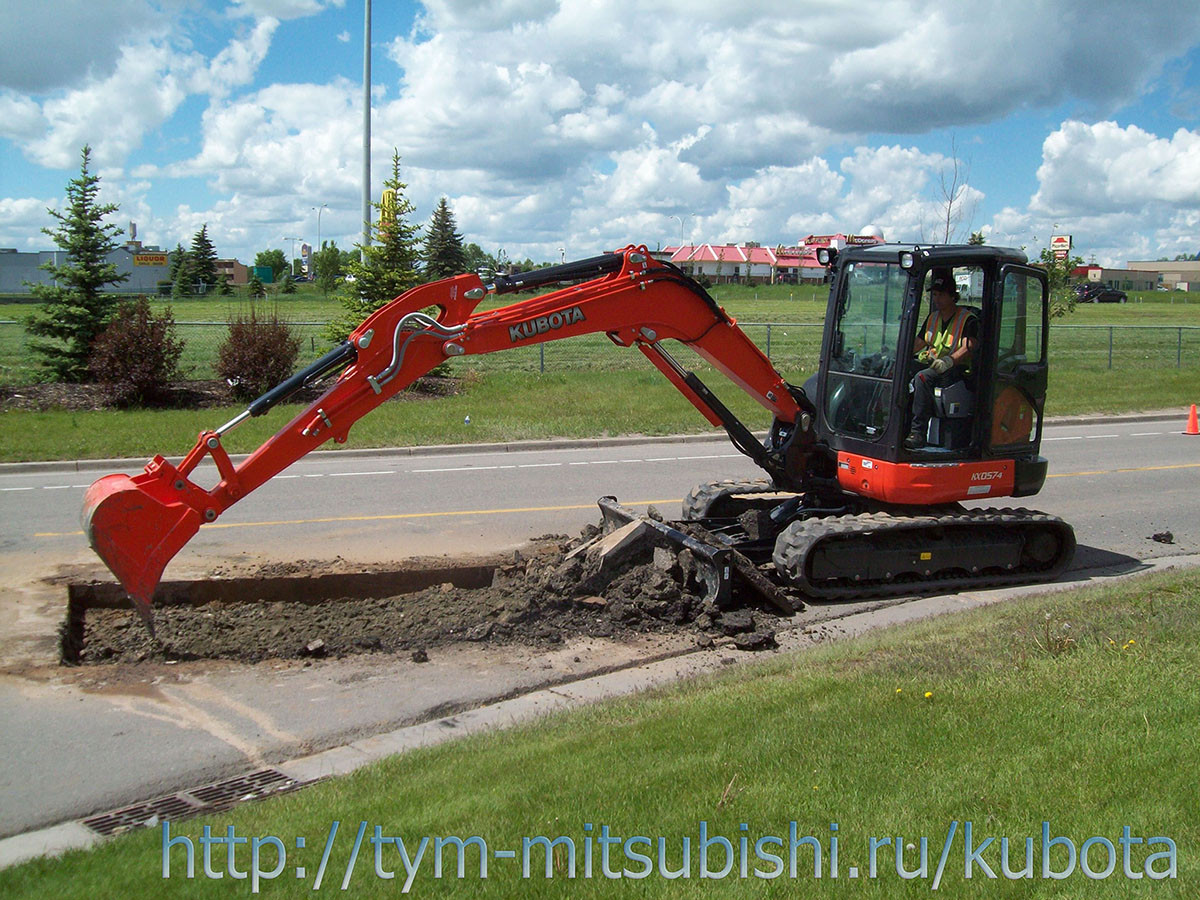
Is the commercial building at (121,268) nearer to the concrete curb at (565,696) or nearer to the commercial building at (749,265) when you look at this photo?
the commercial building at (749,265)

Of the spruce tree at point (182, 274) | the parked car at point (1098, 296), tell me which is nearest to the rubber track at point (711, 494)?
the spruce tree at point (182, 274)

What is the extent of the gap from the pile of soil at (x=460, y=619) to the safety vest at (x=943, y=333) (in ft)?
8.93

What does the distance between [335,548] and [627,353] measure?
24784 millimetres

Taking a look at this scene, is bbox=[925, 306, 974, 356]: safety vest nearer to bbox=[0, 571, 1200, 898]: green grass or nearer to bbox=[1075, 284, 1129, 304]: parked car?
bbox=[0, 571, 1200, 898]: green grass

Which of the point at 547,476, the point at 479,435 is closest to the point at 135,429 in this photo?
the point at 479,435

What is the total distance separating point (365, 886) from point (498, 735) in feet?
6.42

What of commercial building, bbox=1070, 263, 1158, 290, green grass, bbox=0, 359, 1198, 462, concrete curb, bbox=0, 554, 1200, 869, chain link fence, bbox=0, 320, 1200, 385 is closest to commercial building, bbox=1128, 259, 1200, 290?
commercial building, bbox=1070, 263, 1158, 290

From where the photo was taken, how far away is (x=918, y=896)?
3916 millimetres

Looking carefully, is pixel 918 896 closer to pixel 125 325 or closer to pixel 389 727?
pixel 389 727

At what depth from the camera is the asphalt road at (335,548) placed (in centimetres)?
611

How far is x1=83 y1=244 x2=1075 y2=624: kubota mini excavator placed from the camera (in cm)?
860

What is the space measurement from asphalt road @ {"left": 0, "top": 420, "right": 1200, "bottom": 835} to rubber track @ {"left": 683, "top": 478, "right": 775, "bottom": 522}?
5.06 feet

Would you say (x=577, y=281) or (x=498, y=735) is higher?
(x=577, y=281)

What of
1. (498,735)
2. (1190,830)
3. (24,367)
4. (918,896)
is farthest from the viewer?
(24,367)
